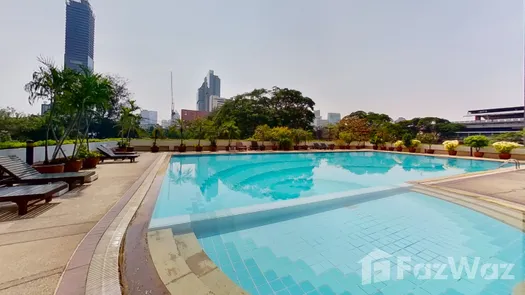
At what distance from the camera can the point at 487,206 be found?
438cm

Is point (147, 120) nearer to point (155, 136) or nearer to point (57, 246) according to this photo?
point (155, 136)

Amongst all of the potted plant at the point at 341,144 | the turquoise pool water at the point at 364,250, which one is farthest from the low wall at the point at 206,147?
the turquoise pool water at the point at 364,250

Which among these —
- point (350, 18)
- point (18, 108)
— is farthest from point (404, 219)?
point (18, 108)

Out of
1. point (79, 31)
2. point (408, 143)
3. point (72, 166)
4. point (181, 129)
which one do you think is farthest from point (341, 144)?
point (79, 31)

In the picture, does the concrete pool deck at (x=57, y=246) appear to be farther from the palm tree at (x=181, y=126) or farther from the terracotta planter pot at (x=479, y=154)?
the terracotta planter pot at (x=479, y=154)

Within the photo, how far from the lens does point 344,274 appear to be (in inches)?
104

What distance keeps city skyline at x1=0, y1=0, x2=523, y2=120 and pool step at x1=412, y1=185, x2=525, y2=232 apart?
22.7 ft

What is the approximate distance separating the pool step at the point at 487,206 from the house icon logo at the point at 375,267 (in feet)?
8.35

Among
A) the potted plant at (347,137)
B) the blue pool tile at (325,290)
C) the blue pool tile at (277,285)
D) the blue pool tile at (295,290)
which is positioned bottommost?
the blue pool tile at (325,290)

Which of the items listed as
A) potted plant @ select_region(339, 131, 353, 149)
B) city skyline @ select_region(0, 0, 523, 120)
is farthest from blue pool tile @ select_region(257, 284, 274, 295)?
potted plant @ select_region(339, 131, 353, 149)

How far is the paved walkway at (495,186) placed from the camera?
5004mm

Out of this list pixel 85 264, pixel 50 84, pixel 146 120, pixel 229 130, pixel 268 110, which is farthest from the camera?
pixel 146 120

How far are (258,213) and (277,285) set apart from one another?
1.79 m

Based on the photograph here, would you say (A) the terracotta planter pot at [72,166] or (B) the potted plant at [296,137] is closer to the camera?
(A) the terracotta planter pot at [72,166]
